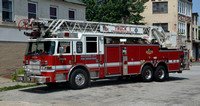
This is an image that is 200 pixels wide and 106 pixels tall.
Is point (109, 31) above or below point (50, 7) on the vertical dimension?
below

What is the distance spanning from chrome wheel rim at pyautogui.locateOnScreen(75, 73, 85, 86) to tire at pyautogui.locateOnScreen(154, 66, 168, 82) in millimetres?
4697

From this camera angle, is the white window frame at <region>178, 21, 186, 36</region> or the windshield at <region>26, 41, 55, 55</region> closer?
the windshield at <region>26, 41, 55, 55</region>

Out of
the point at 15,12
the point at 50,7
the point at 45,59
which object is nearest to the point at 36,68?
the point at 45,59

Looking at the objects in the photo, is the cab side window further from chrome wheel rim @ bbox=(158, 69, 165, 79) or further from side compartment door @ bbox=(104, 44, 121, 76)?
chrome wheel rim @ bbox=(158, 69, 165, 79)

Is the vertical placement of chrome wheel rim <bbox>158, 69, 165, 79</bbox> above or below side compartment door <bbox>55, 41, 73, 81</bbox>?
below

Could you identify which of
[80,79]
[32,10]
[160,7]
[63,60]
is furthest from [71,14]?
[160,7]

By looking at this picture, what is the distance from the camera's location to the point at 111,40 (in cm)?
1342

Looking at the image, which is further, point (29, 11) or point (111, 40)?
point (29, 11)

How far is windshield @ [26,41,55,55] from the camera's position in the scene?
36.4ft

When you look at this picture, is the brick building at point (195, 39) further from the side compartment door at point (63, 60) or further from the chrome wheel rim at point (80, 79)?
the side compartment door at point (63, 60)

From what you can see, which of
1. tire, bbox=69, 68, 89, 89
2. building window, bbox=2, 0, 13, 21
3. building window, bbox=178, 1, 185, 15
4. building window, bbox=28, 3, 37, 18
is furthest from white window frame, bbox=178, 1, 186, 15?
tire, bbox=69, 68, 89, 89

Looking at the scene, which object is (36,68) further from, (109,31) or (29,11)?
(29,11)

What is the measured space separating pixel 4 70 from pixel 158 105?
1245 centimetres

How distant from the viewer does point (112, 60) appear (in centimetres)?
1305
